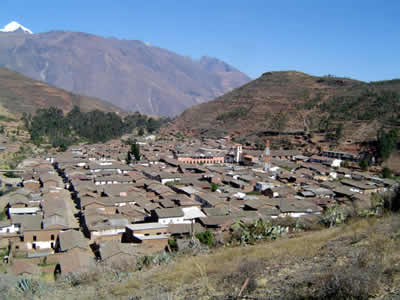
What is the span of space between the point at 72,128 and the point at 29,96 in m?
36.2

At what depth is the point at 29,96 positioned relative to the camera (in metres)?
99.2

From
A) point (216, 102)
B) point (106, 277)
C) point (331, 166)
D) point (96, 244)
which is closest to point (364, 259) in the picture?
point (106, 277)

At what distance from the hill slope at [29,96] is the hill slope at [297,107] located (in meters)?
37.5

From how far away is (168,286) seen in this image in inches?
241

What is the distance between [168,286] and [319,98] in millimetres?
68835

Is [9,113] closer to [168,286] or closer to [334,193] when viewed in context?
[334,193]

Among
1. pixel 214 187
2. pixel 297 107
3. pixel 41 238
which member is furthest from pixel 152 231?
pixel 297 107

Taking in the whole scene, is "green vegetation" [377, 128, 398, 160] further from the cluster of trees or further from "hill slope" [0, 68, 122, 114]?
"hill slope" [0, 68, 122, 114]

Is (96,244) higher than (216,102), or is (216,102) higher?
(216,102)

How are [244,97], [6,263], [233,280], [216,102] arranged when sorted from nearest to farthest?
[233,280] → [6,263] → [244,97] → [216,102]

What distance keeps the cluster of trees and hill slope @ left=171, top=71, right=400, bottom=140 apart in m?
15.4

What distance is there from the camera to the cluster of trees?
58.5m

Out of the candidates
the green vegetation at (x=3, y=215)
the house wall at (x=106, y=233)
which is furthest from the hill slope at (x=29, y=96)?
the house wall at (x=106, y=233)

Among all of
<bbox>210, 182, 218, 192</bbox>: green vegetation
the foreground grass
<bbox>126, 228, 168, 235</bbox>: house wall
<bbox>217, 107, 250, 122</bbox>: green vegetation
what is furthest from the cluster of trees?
the foreground grass
